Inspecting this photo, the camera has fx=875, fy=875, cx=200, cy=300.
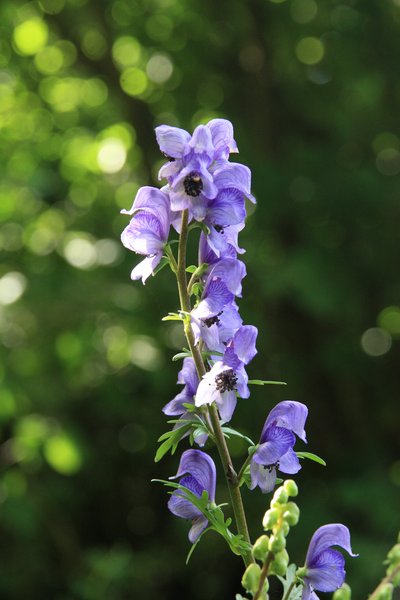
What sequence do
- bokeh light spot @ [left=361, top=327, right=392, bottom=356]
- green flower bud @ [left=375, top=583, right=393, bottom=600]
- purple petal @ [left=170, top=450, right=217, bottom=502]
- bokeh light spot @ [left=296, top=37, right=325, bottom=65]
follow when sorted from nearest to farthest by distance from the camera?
green flower bud @ [left=375, top=583, right=393, bottom=600], purple petal @ [left=170, top=450, right=217, bottom=502], bokeh light spot @ [left=361, top=327, right=392, bottom=356], bokeh light spot @ [left=296, top=37, right=325, bottom=65]

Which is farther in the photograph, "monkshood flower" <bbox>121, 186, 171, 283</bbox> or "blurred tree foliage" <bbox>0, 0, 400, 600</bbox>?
"blurred tree foliage" <bbox>0, 0, 400, 600</bbox>

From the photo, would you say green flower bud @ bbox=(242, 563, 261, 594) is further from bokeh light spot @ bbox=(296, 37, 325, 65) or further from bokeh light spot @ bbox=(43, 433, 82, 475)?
bokeh light spot @ bbox=(296, 37, 325, 65)

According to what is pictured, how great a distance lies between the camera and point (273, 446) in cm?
98

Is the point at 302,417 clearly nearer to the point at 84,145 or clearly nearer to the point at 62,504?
the point at 84,145

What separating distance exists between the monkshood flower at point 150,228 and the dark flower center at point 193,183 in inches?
2.7

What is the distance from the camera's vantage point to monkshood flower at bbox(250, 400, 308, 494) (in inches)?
38.2

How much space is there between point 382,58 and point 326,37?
1.20 ft

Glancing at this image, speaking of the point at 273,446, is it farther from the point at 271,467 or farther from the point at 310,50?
the point at 310,50

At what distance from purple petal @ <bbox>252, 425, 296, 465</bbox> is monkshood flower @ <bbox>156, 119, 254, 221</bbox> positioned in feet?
0.85

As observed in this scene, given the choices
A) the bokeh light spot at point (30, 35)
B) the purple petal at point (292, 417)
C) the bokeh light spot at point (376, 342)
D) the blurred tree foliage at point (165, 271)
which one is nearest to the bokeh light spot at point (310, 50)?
the blurred tree foliage at point (165, 271)

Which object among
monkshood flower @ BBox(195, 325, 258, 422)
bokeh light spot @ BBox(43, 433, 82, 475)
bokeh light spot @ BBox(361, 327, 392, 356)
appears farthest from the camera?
bokeh light spot @ BBox(361, 327, 392, 356)

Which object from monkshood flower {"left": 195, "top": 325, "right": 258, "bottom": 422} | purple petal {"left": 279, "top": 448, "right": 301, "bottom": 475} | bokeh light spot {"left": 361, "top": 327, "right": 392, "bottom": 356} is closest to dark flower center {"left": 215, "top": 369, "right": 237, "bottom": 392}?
monkshood flower {"left": 195, "top": 325, "right": 258, "bottom": 422}

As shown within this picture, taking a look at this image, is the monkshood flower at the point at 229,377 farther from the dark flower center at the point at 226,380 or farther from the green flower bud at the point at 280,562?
the green flower bud at the point at 280,562

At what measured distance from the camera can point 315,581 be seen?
38.4 inches
